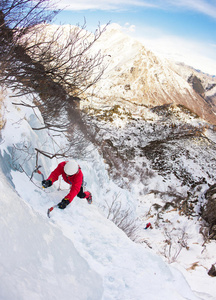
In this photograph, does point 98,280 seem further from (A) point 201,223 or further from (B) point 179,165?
(B) point 179,165

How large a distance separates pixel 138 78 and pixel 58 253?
219ft

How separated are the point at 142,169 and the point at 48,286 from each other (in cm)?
2026

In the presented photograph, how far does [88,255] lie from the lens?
2.67 m

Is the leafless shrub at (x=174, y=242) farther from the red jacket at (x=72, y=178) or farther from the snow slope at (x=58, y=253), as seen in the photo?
the red jacket at (x=72, y=178)

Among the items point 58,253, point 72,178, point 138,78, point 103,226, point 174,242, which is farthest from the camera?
point 138,78

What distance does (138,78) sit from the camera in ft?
206

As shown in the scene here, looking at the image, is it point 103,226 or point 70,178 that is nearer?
point 103,226

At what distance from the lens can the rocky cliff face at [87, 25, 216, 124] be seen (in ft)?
190

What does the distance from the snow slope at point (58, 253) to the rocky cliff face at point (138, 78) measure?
49.1m

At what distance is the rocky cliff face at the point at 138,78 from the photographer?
190 feet

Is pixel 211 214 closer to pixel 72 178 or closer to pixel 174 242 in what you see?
pixel 174 242

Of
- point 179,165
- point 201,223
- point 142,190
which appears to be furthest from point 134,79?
point 201,223

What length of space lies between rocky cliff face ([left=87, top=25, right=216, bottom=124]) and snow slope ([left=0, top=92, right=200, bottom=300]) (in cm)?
4914


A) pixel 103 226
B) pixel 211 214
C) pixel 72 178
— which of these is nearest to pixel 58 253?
pixel 103 226
